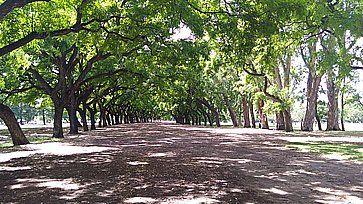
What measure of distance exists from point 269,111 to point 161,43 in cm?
2000

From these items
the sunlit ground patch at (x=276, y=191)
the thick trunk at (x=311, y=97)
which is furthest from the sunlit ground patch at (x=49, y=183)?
the thick trunk at (x=311, y=97)

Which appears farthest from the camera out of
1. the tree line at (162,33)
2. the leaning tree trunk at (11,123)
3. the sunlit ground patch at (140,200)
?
the leaning tree trunk at (11,123)

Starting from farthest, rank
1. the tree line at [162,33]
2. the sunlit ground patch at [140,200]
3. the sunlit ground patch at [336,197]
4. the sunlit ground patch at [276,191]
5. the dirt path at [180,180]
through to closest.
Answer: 1. the tree line at [162,33]
2. the sunlit ground patch at [276,191]
3. the dirt path at [180,180]
4. the sunlit ground patch at [336,197]
5. the sunlit ground patch at [140,200]

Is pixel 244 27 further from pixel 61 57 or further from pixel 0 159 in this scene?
pixel 61 57

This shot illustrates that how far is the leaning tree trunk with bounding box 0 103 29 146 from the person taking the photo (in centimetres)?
1606

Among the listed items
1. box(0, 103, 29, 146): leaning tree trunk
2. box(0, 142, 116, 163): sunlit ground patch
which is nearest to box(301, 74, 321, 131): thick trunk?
box(0, 142, 116, 163): sunlit ground patch

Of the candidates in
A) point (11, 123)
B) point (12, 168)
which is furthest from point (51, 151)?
point (12, 168)

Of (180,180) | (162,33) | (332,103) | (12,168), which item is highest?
(162,33)

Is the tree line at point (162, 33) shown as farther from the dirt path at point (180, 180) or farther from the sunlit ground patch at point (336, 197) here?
the sunlit ground patch at point (336, 197)

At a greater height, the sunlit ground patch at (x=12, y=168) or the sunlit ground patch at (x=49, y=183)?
the sunlit ground patch at (x=12, y=168)

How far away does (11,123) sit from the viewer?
16.5 meters

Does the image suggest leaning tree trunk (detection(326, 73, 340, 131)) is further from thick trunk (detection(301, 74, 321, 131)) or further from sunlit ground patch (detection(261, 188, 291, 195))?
sunlit ground patch (detection(261, 188, 291, 195))

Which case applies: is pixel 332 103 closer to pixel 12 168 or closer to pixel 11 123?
pixel 11 123

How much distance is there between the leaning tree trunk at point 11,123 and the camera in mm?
16062
